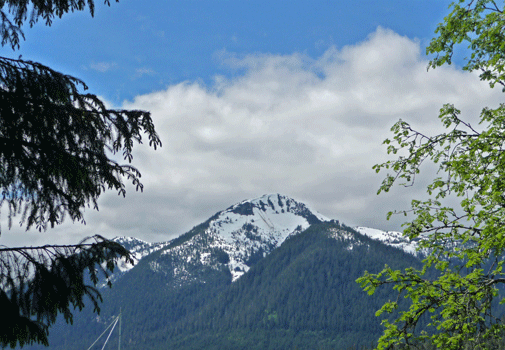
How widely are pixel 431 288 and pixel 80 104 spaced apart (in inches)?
320

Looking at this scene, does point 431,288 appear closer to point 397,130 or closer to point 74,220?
point 397,130

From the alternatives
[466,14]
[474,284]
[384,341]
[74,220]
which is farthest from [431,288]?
[74,220]

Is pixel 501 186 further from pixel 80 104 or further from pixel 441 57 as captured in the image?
pixel 80 104

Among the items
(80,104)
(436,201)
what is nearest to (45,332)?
(80,104)

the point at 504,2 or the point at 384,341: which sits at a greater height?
the point at 504,2

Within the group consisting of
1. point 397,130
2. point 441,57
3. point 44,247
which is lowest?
point 44,247

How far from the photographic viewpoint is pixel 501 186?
27.5ft

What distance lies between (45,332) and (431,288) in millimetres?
7539

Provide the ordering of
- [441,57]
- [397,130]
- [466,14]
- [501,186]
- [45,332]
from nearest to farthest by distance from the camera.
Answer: [45,332] → [501,186] → [466,14] → [441,57] → [397,130]

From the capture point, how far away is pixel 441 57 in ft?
32.4

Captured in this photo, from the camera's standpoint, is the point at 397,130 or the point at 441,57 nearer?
the point at 441,57

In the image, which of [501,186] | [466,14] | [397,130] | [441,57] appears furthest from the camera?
[397,130]

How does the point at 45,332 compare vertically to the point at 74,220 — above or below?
below

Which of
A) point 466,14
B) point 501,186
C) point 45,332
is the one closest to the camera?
point 45,332
